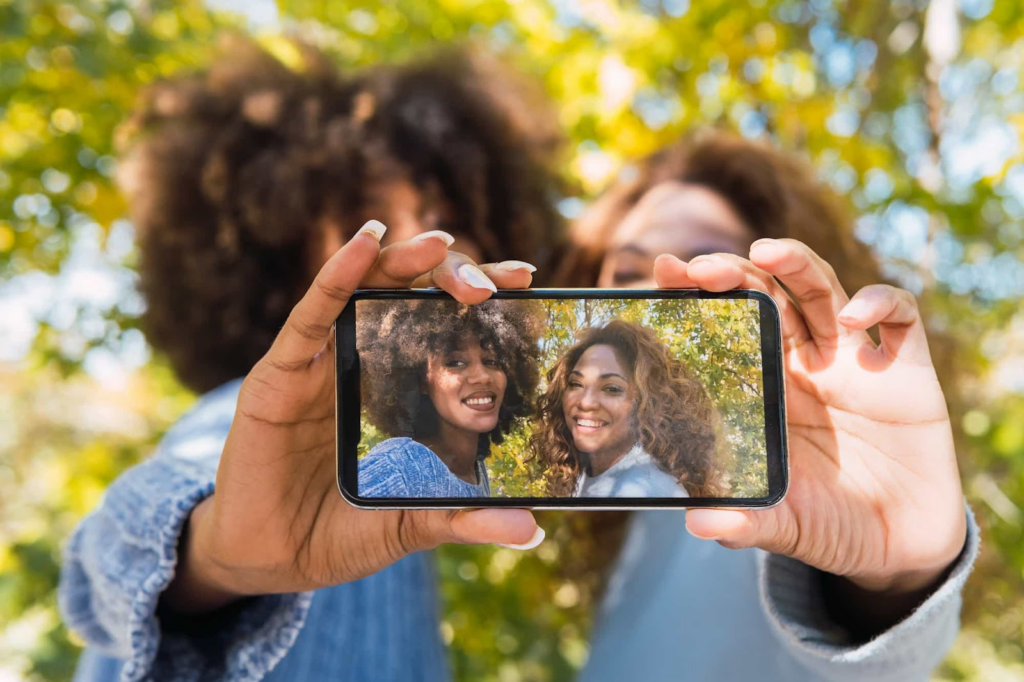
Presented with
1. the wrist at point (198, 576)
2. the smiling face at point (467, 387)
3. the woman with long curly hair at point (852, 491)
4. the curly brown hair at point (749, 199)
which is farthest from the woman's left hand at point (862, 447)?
the curly brown hair at point (749, 199)

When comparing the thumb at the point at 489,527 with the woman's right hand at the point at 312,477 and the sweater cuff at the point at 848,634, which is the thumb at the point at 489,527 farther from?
the sweater cuff at the point at 848,634

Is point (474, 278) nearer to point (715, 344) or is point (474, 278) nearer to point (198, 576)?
point (715, 344)

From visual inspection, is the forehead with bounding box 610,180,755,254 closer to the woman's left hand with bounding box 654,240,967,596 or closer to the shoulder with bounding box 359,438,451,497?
the woman's left hand with bounding box 654,240,967,596

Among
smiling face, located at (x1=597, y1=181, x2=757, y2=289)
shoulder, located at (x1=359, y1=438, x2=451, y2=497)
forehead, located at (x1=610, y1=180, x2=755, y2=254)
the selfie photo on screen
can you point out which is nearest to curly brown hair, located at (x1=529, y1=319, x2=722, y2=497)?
the selfie photo on screen

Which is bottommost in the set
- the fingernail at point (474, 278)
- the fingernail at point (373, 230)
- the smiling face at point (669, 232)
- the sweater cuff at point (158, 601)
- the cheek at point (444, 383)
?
the sweater cuff at point (158, 601)

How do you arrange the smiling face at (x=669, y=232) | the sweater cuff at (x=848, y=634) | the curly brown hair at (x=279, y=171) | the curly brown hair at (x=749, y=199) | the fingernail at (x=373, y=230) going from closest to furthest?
1. the fingernail at (x=373, y=230)
2. the sweater cuff at (x=848, y=634)
3. the smiling face at (x=669, y=232)
4. the curly brown hair at (x=279, y=171)
5. the curly brown hair at (x=749, y=199)

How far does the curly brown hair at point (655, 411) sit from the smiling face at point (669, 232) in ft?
2.14

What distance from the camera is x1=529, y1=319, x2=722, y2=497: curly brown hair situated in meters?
0.76

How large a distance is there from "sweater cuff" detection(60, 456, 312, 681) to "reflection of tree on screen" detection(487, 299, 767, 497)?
40cm

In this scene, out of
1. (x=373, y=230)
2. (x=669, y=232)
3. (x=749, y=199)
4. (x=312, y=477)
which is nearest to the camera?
(x=373, y=230)

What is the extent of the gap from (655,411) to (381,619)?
2.66 ft

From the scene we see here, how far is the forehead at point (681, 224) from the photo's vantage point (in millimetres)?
1511

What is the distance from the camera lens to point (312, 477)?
797 mm

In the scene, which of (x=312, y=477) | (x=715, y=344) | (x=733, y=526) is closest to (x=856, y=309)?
(x=715, y=344)
